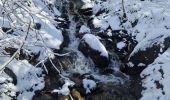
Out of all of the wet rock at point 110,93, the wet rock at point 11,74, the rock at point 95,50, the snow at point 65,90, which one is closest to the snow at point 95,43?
the rock at point 95,50

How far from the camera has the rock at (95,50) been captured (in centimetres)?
966

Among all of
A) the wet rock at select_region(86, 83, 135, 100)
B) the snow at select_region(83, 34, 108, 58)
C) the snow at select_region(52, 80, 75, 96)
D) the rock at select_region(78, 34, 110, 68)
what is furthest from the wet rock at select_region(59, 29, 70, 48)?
the wet rock at select_region(86, 83, 135, 100)

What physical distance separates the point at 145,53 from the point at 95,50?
4.31ft

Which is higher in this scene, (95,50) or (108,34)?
(108,34)

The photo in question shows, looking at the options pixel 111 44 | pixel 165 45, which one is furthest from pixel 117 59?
pixel 165 45

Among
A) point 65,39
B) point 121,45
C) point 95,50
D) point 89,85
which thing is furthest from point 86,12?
point 89,85

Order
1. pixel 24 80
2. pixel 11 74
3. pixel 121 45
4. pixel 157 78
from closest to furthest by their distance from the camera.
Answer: pixel 157 78
pixel 11 74
pixel 24 80
pixel 121 45

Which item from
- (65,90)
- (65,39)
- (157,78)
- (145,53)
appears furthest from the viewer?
(65,39)

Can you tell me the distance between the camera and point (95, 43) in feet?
32.3

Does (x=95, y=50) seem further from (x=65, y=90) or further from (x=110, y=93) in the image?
(x=65, y=90)

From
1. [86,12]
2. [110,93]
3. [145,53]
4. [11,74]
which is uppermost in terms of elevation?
[86,12]

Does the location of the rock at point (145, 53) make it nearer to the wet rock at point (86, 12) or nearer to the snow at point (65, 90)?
the snow at point (65, 90)

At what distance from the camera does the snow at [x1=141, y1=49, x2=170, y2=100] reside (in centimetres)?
812

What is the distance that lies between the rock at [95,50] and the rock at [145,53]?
0.63 meters
